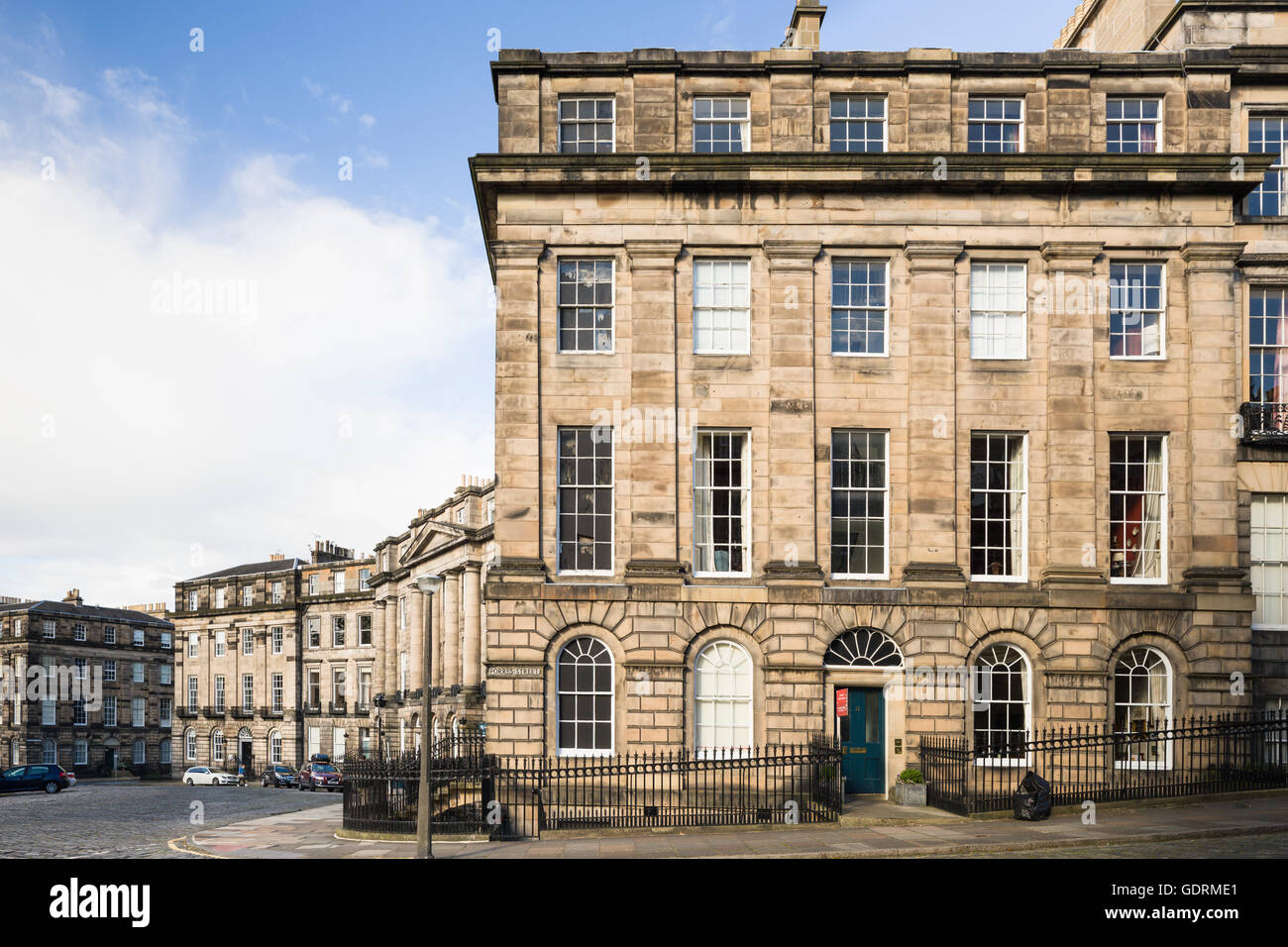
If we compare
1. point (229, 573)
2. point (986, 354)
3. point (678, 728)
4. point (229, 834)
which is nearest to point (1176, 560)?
point (986, 354)

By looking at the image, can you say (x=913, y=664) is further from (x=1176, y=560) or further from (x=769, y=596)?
(x=1176, y=560)

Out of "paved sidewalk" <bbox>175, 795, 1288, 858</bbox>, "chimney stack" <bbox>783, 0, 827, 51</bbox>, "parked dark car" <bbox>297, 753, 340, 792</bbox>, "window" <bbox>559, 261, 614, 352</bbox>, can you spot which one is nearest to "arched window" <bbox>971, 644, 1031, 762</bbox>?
"paved sidewalk" <bbox>175, 795, 1288, 858</bbox>

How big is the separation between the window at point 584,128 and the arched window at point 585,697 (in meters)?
11.9

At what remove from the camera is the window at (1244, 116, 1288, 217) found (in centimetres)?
2645

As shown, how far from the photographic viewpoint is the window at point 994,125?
25.3 m

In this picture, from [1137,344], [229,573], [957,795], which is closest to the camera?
[957,795]

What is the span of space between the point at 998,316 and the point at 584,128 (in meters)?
11.1

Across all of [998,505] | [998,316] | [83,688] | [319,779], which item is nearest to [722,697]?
[998,505]

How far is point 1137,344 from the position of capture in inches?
989

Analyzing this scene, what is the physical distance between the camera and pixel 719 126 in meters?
25.3

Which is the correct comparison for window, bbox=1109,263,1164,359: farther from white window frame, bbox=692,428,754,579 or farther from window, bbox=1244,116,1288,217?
white window frame, bbox=692,428,754,579

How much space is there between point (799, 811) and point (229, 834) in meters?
13.7

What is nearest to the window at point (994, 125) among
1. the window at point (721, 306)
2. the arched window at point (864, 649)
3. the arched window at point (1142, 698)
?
the window at point (721, 306)

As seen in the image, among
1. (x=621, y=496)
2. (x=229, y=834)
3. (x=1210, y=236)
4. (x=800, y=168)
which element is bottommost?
(x=229, y=834)
